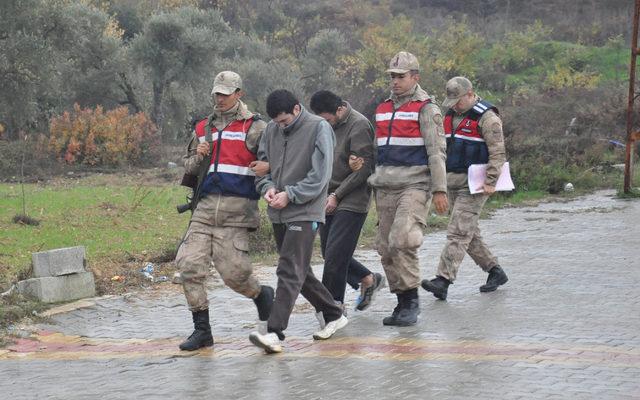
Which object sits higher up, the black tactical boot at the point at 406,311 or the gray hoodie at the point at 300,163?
the gray hoodie at the point at 300,163

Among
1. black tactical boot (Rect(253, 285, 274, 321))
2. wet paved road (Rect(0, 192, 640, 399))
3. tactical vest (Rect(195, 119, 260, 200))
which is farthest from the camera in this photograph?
black tactical boot (Rect(253, 285, 274, 321))

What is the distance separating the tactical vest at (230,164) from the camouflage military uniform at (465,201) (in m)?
2.41

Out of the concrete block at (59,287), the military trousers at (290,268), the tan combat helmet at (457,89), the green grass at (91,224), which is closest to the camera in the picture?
the military trousers at (290,268)

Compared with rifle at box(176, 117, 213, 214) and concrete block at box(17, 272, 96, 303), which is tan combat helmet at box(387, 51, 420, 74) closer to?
rifle at box(176, 117, 213, 214)

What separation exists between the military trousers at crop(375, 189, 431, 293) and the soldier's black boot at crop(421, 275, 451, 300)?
2.79 feet

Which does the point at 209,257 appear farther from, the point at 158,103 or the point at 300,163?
the point at 158,103

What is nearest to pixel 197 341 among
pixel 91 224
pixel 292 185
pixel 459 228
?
pixel 292 185

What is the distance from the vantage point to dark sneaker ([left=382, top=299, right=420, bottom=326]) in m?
9.10

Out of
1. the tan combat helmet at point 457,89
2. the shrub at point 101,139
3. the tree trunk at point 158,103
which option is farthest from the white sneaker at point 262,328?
the tree trunk at point 158,103

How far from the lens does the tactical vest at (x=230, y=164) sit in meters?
8.44

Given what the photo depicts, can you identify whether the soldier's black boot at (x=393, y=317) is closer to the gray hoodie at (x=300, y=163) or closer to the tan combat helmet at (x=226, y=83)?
the gray hoodie at (x=300, y=163)

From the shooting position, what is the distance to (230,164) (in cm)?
845

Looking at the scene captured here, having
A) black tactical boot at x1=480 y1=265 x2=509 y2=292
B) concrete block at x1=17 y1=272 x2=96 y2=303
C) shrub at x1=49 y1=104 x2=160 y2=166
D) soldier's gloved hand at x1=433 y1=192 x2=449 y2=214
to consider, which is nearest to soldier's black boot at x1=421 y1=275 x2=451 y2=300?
black tactical boot at x1=480 y1=265 x2=509 y2=292

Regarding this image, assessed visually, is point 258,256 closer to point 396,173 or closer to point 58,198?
point 396,173
